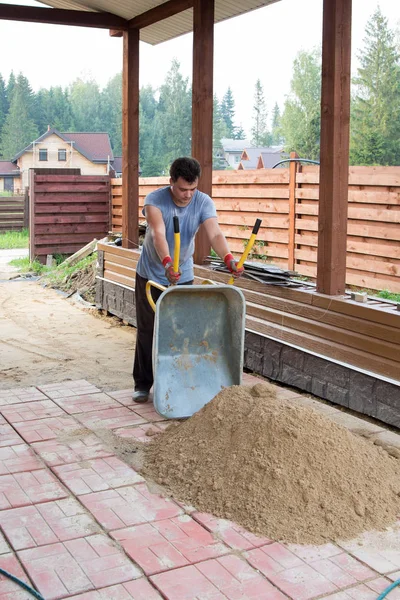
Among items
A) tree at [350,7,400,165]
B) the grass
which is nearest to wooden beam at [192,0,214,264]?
the grass

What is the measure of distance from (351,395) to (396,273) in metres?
3.87

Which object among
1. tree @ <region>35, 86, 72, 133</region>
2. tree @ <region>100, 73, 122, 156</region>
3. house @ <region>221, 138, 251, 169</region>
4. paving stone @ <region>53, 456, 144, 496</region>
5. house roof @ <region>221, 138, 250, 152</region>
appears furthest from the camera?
house roof @ <region>221, 138, 250, 152</region>

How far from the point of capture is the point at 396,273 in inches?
330

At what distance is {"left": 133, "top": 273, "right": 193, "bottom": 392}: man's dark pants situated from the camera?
4.99 m

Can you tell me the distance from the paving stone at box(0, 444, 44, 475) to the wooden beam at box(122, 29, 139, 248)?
4.55 m

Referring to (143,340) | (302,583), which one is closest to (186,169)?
(143,340)

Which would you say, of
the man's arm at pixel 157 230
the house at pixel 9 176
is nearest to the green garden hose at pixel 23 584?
the man's arm at pixel 157 230

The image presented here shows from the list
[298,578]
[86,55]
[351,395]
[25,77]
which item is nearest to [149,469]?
[298,578]

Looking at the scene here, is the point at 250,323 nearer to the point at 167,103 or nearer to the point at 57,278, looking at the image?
the point at 57,278

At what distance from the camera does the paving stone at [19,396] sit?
4980 mm

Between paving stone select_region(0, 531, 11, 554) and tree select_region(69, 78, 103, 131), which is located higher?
tree select_region(69, 78, 103, 131)

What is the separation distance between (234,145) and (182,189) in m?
84.3

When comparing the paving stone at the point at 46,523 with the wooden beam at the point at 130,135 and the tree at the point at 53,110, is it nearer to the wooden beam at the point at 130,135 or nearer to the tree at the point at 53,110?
the wooden beam at the point at 130,135

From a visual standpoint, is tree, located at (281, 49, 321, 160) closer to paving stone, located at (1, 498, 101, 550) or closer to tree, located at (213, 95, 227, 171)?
tree, located at (213, 95, 227, 171)
